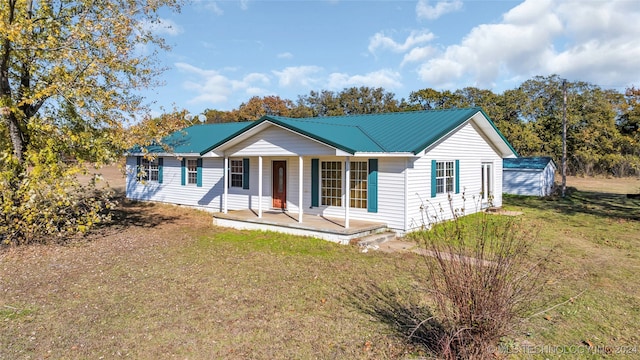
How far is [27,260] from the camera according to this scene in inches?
359

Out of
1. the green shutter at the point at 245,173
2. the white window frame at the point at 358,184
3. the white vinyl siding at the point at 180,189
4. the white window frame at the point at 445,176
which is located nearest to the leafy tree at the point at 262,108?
the white vinyl siding at the point at 180,189

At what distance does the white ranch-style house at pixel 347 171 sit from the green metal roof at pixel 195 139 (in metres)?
0.20

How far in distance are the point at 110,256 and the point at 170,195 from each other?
31.2 feet

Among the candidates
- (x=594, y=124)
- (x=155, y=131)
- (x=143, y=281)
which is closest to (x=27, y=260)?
(x=143, y=281)

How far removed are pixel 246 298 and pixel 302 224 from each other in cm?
548

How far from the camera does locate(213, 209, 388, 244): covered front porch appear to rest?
36.0 feet

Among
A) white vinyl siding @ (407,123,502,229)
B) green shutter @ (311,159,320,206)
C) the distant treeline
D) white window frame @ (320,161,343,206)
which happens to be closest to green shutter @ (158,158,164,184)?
green shutter @ (311,159,320,206)

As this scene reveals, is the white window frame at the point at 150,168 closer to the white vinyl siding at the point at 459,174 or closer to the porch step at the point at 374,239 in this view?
the porch step at the point at 374,239

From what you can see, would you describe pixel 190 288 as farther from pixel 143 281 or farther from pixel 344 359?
pixel 344 359

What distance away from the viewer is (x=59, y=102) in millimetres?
12484

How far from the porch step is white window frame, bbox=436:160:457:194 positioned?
9.84ft

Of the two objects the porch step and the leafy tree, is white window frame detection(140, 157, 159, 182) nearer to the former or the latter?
the porch step

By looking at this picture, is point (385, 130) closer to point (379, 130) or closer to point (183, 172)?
point (379, 130)

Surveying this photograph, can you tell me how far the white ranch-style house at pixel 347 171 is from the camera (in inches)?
464
